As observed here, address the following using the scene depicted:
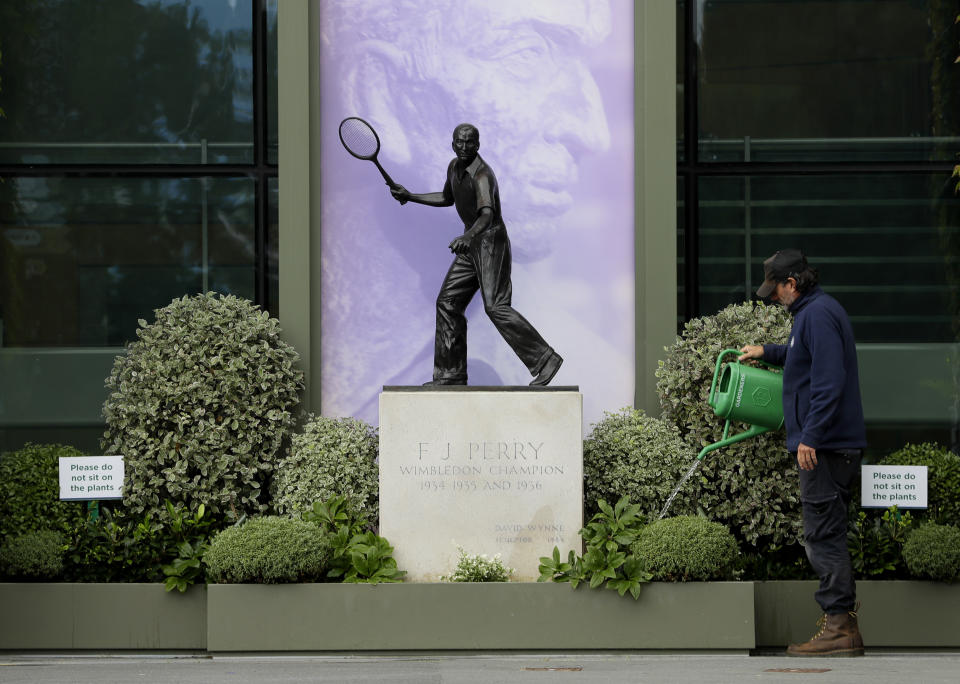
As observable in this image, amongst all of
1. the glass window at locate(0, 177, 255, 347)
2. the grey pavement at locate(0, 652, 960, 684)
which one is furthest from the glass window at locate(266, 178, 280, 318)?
the grey pavement at locate(0, 652, 960, 684)

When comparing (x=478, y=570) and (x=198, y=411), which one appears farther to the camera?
(x=198, y=411)

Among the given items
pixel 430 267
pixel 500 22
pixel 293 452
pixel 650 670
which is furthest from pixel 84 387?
pixel 650 670

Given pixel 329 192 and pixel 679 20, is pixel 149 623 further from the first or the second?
pixel 679 20

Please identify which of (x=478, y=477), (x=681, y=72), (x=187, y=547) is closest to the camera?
(x=187, y=547)

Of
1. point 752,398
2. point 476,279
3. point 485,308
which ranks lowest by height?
point 752,398

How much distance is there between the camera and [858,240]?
9750 mm

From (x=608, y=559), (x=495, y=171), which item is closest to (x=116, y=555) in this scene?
(x=608, y=559)

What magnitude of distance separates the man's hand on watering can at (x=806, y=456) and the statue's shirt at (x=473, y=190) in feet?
8.46

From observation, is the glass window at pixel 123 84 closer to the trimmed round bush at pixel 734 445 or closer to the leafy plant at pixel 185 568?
the leafy plant at pixel 185 568

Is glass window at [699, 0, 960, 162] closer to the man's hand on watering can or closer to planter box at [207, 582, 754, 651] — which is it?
the man's hand on watering can

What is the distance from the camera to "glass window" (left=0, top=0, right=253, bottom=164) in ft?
31.7

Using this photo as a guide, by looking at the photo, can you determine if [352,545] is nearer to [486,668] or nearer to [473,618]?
A: [473,618]

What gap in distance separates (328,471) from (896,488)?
378cm

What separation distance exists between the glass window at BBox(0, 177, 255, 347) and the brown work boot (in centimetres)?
487
